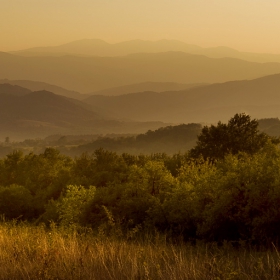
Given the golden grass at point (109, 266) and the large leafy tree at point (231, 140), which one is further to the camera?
the large leafy tree at point (231, 140)

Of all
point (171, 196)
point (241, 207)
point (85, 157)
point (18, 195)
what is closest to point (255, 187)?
point (241, 207)

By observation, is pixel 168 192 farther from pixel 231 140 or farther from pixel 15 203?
pixel 231 140

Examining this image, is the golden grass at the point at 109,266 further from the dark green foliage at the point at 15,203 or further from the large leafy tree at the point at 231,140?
the large leafy tree at the point at 231,140

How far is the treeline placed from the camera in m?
17.6

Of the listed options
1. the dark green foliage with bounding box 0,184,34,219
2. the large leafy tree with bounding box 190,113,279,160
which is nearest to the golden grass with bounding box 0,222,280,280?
the dark green foliage with bounding box 0,184,34,219

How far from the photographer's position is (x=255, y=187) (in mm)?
17469

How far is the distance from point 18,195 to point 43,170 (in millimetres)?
6838

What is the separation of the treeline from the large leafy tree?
11cm

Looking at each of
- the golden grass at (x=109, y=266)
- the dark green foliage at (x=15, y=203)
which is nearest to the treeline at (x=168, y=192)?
the dark green foliage at (x=15, y=203)

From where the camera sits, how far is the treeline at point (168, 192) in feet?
57.7

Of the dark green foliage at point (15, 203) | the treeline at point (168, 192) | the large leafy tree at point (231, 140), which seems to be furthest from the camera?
the large leafy tree at point (231, 140)

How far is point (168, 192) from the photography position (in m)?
22.4

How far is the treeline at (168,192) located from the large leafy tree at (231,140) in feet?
0.36

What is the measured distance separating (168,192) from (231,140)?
2478 centimetres
